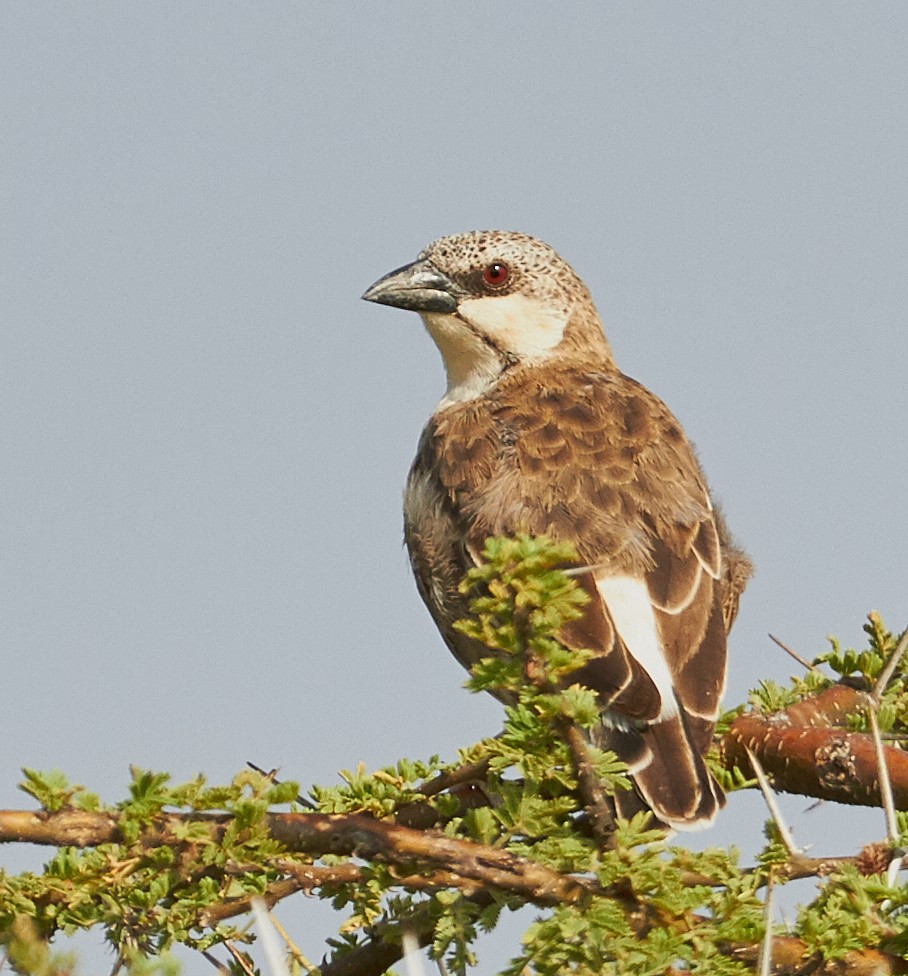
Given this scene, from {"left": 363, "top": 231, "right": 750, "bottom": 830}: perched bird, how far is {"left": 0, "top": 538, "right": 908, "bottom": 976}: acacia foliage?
108 centimetres

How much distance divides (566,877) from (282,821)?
1.95 feet

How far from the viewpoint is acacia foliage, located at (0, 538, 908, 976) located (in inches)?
115

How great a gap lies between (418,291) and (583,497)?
7.70 ft

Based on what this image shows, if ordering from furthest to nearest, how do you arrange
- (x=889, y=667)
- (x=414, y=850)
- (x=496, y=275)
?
(x=496, y=275)
(x=889, y=667)
(x=414, y=850)

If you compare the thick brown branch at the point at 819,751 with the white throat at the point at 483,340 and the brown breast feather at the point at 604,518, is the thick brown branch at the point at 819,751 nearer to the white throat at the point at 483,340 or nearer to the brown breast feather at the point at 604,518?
the brown breast feather at the point at 604,518

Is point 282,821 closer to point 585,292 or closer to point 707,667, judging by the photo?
point 707,667

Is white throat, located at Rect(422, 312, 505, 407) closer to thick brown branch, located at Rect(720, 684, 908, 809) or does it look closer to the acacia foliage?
thick brown branch, located at Rect(720, 684, 908, 809)

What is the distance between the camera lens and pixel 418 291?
7.97 meters

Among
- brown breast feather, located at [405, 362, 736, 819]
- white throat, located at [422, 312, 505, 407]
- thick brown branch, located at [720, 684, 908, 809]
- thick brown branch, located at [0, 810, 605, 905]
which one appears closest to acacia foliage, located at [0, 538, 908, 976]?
thick brown branch, located at [0, 810, 605, 905]

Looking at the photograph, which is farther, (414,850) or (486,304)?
(486,304)

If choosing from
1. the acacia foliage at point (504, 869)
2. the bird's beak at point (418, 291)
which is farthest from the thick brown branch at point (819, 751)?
the bird's beak at point (418, 291)

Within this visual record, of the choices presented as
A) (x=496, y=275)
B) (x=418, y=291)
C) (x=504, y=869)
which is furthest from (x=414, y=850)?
(x=496, y=275)

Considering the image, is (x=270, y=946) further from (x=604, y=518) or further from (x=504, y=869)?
(x=604, y=518)

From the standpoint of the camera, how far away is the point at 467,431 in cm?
661
